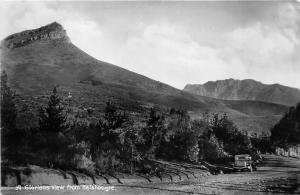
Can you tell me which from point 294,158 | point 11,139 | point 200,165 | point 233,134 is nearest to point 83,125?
point 11,139

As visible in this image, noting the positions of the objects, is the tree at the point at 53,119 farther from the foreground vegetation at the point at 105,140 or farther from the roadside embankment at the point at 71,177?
the roadside embankment at the point at 71,177

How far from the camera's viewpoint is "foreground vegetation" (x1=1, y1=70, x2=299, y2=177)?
905 inches

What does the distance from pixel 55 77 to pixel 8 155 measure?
3182cm

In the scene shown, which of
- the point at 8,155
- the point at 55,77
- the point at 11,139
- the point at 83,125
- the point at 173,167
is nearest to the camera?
the point at 8,155

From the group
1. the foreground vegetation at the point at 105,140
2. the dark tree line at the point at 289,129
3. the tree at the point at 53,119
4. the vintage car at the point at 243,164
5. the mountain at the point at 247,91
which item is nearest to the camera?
the foreground vegetation at the point at 105,140

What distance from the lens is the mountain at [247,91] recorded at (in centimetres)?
4653

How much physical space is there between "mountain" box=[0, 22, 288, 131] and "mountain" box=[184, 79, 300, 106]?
152 cm

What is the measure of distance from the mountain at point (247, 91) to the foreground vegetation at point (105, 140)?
28.5 feet

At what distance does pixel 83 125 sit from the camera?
29344 millimetres

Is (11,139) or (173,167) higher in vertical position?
(11,139)

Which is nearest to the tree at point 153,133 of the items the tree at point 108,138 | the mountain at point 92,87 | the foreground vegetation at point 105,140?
the foreground vegetation at point 105,140

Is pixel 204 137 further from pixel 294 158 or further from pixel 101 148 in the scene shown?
pixel 101 148

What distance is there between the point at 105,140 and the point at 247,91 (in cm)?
4672

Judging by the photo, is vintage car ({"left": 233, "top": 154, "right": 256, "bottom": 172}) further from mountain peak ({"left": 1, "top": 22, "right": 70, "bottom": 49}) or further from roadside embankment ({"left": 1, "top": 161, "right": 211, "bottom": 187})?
mountain peak ({"left": 1, "top": 22, "right": 70, "bottom": 49})
